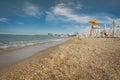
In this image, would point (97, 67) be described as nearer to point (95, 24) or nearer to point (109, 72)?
point (109, 72)

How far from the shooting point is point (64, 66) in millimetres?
6727

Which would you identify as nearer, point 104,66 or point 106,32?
point 104,66

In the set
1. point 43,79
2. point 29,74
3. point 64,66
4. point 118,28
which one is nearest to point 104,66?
point 64,66

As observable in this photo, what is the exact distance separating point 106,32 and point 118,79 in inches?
1221

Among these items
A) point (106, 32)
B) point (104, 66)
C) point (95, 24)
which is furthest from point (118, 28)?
point (104, 66)

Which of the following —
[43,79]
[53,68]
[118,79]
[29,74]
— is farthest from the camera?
[53,68]

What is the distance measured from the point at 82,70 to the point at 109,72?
51.5 inches

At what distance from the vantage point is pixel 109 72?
5602 millimetres

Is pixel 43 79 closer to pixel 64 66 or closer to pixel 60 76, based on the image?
pixel 60 76

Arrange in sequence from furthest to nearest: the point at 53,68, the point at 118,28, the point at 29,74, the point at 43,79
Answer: the point at 118,28, the point at 53,68, the point at 29,74, the point at 43,79

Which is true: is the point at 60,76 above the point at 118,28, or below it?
below

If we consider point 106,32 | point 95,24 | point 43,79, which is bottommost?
point 43,79

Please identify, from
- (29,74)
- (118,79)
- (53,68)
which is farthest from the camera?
(53,68)

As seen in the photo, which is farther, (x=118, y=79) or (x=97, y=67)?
(x=97, y=67)
